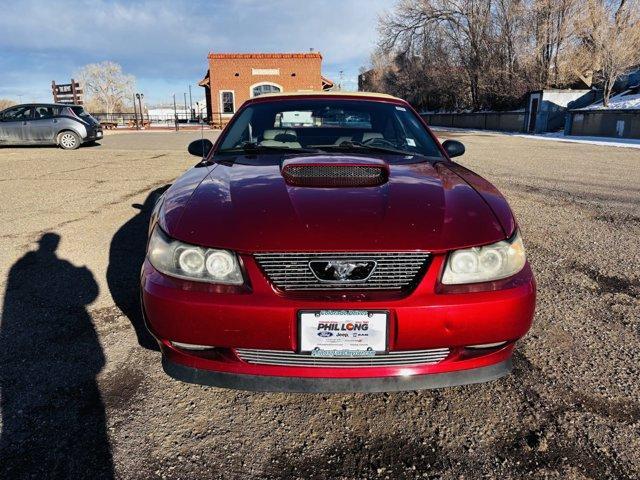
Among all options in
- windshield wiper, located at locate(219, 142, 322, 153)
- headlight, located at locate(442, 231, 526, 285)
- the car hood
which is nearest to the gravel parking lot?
headlight, located at locate(442, 231, 526, 285)

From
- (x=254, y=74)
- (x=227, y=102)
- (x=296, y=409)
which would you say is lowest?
(x=296, y=409)

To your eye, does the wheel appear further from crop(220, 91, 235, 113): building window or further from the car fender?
crop(220, 91, 235, 113): building window

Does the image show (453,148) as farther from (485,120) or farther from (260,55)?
(260,55)

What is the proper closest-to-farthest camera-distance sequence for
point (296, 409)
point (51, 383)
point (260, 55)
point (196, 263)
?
point (196, 263) → point (296, 409) → point (51, 383) → point (260, 55)

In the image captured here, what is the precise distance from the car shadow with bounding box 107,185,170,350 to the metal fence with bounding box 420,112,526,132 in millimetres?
31982

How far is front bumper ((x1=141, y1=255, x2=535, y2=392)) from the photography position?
1711 mm

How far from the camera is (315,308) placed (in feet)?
5.57

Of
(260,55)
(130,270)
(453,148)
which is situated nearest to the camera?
(453,148)

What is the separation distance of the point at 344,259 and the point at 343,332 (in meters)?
0.27

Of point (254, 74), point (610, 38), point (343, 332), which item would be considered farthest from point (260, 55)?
point (343, 332)

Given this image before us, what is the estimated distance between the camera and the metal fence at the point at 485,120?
107 ft

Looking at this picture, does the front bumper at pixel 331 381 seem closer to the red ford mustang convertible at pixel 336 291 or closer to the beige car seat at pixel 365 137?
the red ford mustang convertible at pixel 336 291

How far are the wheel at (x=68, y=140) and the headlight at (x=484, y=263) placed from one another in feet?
55.6

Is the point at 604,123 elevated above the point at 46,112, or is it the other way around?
the point at 46,112
